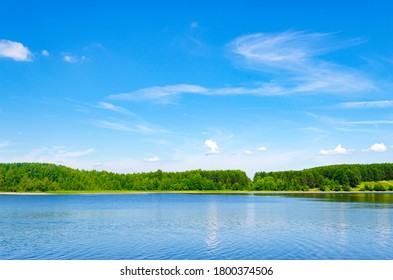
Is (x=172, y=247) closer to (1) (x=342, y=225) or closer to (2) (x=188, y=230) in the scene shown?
(2) (x=188, y=230)

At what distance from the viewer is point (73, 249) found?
3809 cm

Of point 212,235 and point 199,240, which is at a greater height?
point 212,235

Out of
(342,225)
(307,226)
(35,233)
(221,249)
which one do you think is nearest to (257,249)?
(221,249)

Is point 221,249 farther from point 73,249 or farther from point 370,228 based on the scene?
point 370,228

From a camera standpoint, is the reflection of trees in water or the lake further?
the reflection of trees in water

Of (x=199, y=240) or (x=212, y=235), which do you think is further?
(x=212, y=235)

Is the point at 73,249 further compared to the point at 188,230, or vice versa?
the point at 188,230

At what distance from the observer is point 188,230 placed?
50.2 m

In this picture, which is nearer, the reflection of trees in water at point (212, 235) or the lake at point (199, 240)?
the lake at point (199, 240)
